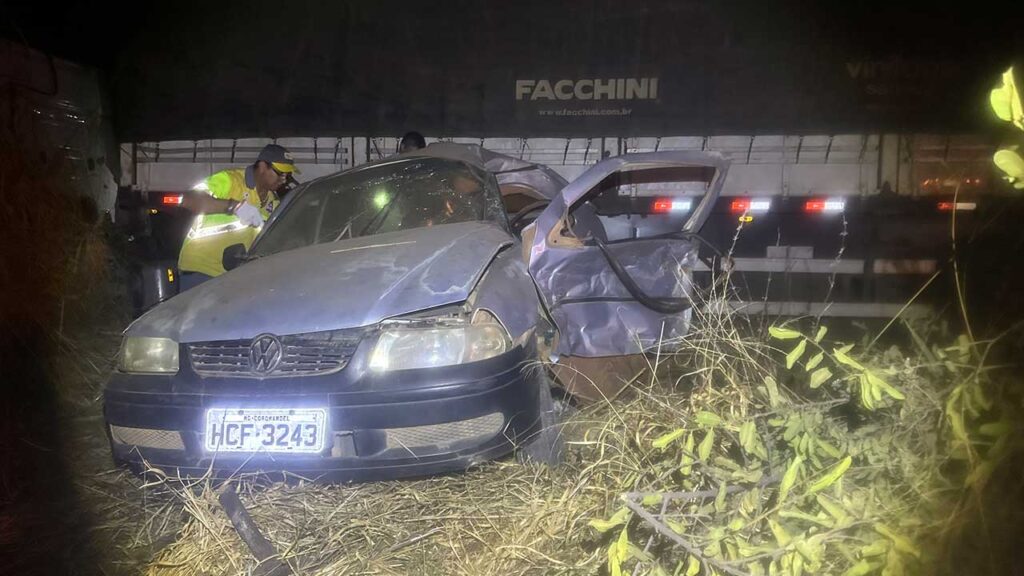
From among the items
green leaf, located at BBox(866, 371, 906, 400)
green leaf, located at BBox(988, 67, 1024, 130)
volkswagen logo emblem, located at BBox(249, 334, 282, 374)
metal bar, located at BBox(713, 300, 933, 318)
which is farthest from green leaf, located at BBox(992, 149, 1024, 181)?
metal bar, located at BBox(713, 300, 933, 318)

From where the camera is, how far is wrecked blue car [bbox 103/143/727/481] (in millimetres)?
2400

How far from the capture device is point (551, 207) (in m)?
3.35

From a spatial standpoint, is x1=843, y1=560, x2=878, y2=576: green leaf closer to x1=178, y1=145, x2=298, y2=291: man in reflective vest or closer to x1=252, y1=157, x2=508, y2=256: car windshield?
x1=252, y1=157, x2=508, y2=256: car windshield

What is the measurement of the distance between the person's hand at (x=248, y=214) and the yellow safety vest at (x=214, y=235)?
1.3 inches

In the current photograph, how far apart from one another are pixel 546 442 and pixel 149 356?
65.7 inches

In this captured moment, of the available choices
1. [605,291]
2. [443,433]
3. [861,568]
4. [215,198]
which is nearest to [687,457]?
[861,568]

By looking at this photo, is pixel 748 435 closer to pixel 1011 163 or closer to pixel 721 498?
pixel 721 498

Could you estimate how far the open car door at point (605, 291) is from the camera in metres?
3.30

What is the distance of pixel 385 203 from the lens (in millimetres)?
3742

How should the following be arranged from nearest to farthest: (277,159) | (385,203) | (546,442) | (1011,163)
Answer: (1011,163) → (546,442) → (385,203) → (277,159)

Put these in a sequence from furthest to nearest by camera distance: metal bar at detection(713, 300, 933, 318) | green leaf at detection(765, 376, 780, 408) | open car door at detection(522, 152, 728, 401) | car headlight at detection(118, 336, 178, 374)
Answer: metal bar at detection(713, 300, 933, 318) → open car door at detection(522, 152, 728, 401) → car headlight at detection(118, 336, 178, 374) → green leaf at detection(765, 376, 780, 408)

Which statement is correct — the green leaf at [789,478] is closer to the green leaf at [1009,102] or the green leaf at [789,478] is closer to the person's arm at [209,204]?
the green leaf at [1009,102]

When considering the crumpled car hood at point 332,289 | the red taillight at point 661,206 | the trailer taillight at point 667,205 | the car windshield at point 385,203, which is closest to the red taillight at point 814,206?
the trailer taillight at point 667,205

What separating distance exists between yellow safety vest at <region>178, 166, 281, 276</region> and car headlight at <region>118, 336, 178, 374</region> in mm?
1691
